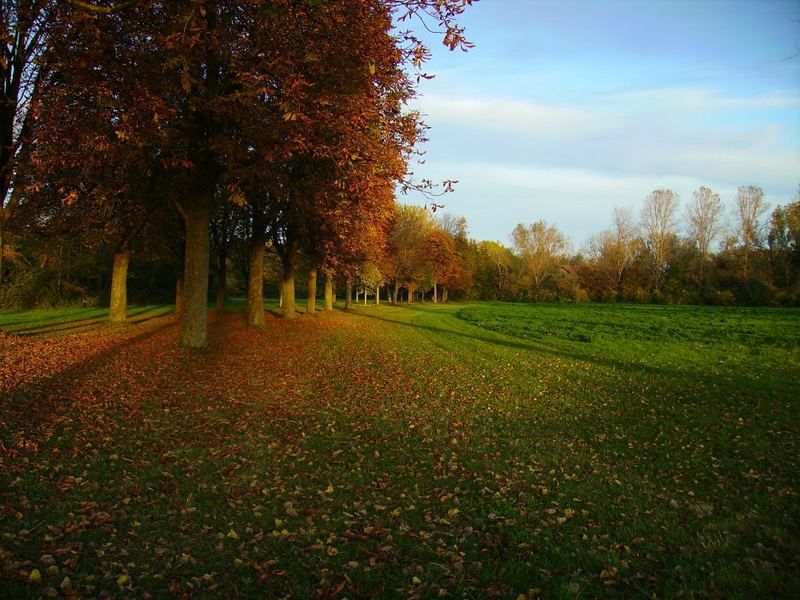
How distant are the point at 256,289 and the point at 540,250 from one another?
81.1 metres

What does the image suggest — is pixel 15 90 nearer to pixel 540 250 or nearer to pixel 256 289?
pixel 256 289

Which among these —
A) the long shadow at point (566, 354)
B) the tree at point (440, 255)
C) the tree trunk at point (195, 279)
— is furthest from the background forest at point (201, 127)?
the tree at point (440, 255)

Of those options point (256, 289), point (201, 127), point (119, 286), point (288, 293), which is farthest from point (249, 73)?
point (288, 293)

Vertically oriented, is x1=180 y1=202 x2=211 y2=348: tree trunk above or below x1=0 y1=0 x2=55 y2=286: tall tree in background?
below

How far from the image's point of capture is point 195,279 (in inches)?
595

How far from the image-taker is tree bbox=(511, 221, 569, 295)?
9475 centimetres

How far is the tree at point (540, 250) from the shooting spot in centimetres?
9475

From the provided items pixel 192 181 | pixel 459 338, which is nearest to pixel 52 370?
pixel 192 181

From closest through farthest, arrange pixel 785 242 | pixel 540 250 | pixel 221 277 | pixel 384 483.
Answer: pixel 384 483, pixel 221 277, pixel 785 242, pixel 540 250

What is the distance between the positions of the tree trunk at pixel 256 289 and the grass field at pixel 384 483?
9101 mm

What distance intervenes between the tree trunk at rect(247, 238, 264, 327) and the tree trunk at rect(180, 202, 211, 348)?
764 cm

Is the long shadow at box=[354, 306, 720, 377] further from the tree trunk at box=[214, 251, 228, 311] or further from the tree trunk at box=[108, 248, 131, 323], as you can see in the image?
the tree trunk at box=[108, 248, 131, 323]

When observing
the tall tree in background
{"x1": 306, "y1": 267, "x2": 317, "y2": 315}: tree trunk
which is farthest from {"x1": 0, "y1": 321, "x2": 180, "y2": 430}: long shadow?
{"x1": 306, "y1": 267, "x2": 317, "y2": 315}: tree trunk

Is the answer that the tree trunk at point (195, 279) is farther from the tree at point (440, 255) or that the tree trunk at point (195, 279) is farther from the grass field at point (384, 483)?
the tree at point (440, 255)
